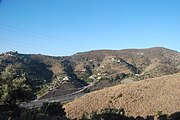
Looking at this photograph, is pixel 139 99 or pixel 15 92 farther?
pixel 139 99

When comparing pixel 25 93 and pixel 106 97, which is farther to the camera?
pixel 106 97

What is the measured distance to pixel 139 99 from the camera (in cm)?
5325

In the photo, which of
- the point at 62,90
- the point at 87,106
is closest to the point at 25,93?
the point at 87,106

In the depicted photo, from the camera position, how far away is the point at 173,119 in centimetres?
4169

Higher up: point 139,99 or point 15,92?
point 15,92

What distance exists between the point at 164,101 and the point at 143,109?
159 inches

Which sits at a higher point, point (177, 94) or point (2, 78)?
point (2, 78)

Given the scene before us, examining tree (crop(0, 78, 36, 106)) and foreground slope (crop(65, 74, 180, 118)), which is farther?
foreground slope (crop(65, 74, 180, 118))

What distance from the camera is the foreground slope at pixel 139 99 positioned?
Answer: 4856 cm

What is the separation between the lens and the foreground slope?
48.6 meters

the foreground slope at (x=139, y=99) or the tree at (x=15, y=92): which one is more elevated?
the tree at (x=15, y=92)

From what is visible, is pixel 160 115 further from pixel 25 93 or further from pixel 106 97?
pixel 25 93

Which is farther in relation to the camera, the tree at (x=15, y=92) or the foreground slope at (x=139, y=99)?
the foreground slope at (x=139, y=99)

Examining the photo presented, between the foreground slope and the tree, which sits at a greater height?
the tree
